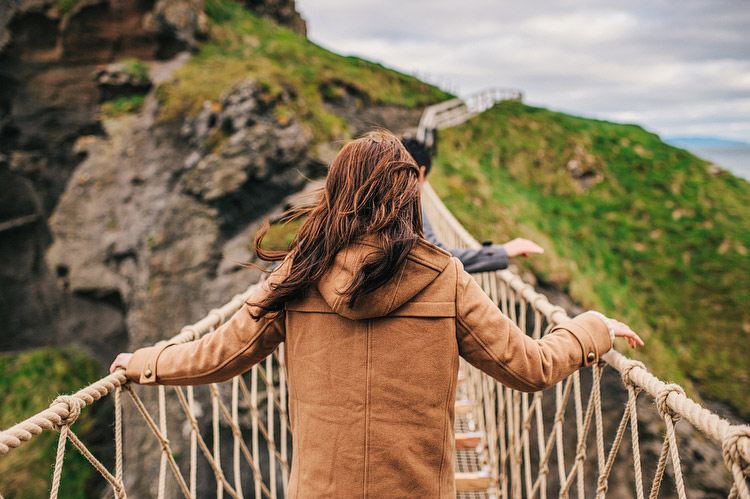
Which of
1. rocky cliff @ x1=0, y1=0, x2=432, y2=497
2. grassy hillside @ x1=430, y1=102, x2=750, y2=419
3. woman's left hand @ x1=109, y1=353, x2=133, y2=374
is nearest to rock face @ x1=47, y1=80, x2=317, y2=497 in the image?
rocky cliff @ x1=0, y1=0, x2=432, y2=497

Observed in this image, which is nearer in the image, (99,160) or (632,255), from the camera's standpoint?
(99,160)

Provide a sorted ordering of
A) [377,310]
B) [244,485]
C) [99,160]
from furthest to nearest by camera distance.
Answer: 1. [99,160]
2. [244,485]
3. [377,310]

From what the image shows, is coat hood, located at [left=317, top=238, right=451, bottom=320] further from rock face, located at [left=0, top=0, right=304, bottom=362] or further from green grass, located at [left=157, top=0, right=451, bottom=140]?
rock face, located at [left=0, top=0, right=304, bottom=362]

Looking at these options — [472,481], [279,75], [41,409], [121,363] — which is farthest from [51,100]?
[472,481]

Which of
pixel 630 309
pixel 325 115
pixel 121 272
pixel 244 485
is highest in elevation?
pixel 325 115

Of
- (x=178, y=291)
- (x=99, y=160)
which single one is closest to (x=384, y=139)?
(x=178, y=291)

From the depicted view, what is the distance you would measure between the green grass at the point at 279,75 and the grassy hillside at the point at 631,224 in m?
2.23

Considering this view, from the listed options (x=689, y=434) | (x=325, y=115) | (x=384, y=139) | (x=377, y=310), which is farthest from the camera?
(x=325, y=115)

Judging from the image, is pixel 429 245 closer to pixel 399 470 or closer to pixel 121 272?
pixel 399 470

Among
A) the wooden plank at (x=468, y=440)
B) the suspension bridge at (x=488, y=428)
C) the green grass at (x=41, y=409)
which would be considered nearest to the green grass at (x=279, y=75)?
the suspension bridge at (x=488, y=428)

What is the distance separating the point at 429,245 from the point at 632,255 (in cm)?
894

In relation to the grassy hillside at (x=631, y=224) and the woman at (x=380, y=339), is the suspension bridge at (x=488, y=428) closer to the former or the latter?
the woman at (x=380, y=339)

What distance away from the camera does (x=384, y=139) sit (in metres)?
1.11

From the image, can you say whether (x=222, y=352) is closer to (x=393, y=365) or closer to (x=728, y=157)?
(x=393, y=365)
